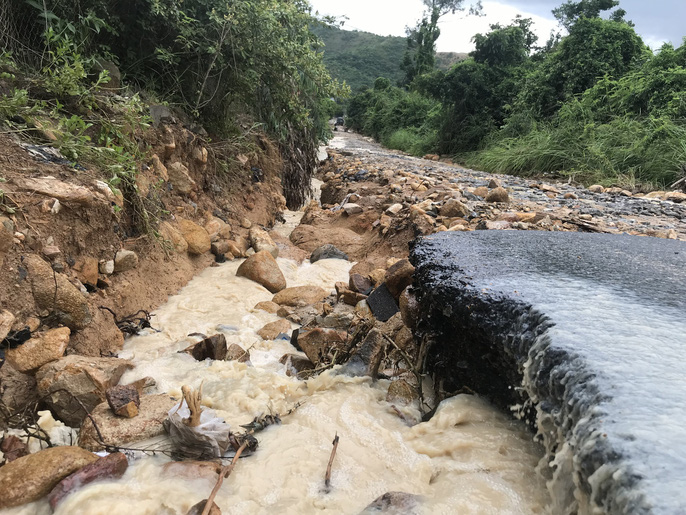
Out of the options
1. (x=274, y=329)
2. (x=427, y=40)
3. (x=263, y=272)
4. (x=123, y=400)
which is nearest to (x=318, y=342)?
(x=274, y=329)

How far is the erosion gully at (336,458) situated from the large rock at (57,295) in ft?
1.23

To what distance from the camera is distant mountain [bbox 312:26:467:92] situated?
Answer: 4906 cm

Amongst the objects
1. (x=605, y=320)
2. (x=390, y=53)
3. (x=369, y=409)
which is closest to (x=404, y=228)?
(x=369, y=409)

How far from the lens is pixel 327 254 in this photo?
4.30m

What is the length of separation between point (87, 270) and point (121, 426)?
3.92 ft

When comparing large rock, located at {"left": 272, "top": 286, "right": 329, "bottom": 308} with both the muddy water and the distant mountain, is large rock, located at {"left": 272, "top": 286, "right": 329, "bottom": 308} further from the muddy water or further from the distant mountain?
the distant mountain

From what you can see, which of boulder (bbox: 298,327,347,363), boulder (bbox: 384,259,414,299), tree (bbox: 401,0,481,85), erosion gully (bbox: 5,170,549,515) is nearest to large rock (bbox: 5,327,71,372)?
erosion gully (bbox: 5,170,549,515)

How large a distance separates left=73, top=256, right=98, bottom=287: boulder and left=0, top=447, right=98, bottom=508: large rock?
1.28 metres

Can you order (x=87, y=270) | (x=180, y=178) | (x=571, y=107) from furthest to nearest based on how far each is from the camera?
1. (x=571, y=107)
2. (x=180, y=178)
3. (x=87, y=270)

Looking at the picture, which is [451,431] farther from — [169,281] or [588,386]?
[169,281]

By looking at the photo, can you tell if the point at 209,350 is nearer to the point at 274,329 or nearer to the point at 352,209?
the point at 274,329

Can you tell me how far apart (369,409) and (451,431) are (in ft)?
1.26

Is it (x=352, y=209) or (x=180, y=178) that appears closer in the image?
(x=180, y=178)

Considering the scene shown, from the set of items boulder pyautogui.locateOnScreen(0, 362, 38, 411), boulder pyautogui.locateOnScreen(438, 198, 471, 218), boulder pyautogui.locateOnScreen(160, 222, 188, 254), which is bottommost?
boulder pyautogui.locateOnScreen(0, 362, 38, 411)
